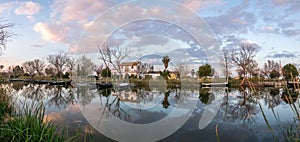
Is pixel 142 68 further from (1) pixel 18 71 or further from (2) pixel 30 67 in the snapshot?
(1) pixel 18 71

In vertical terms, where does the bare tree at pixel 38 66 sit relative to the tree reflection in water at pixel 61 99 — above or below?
above

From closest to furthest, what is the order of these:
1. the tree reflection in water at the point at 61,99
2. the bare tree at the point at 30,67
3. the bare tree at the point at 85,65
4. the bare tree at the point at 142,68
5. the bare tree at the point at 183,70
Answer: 1. the tree reflection in water at the point at 61,99
2. the bare tree at the point at 183,70
3. the bare tree at the point at 85,65
4. the bare tree at the point at 142,68
5. the bare tree at the point at 30,67

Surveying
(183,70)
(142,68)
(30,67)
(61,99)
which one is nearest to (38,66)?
(30,67)

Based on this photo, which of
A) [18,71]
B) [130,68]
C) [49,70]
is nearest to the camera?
[130,68]

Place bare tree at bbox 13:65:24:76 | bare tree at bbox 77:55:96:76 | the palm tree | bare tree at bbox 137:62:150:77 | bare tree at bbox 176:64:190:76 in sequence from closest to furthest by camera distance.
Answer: bare tree at bbox 176:64:190:76 → bare tree at bbox 77:55:96:76 → the palm tree → bare tree at bbox 137:62:150:77 → bare tree at bbox 13:65:24:76

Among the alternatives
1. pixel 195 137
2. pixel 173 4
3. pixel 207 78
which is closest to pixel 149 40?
pixel 173 4

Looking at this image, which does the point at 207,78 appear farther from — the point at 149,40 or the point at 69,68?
the point at 69,68

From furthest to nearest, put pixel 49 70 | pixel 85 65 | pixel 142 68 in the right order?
pixel 49 70 → pixel 142 68 → pixel 85 65

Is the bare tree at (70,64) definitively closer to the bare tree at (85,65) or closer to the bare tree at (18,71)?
the bare tree at (85,65)

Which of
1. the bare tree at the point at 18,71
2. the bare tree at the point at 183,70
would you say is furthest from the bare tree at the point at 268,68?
the bare tree at the point at 18,71

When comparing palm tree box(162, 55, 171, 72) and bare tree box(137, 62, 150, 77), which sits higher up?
palm tree box(162, 55, 171, 72)

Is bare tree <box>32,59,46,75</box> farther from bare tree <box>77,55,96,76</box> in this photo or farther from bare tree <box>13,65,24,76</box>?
bare tree <box>77,55,96,76</box>

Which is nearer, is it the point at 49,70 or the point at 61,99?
the point at 61,99

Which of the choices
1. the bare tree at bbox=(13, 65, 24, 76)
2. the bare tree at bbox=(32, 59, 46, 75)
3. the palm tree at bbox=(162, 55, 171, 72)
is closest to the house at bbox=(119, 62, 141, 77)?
the palm tree at bbox=(162, 55, 171, 72)
